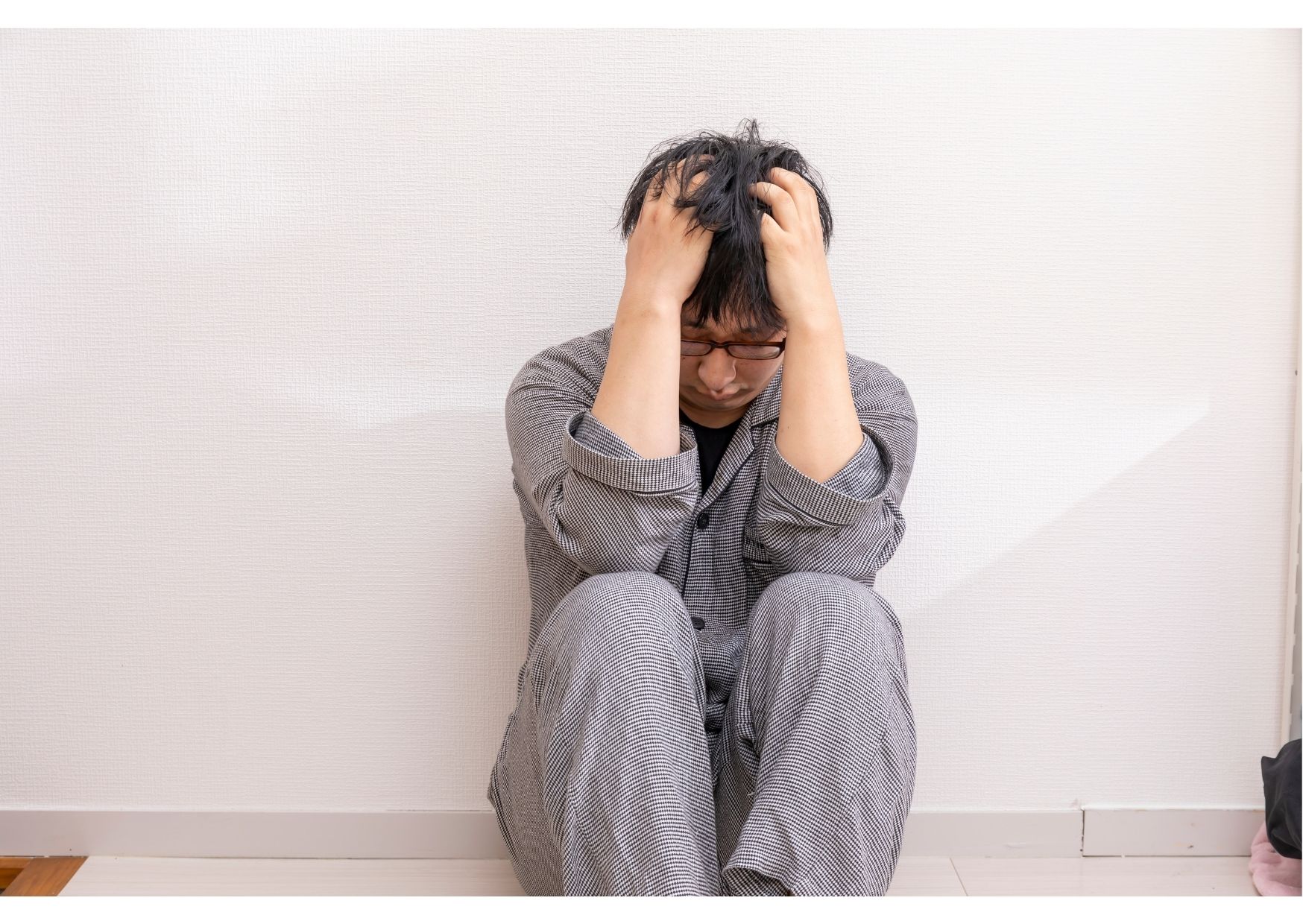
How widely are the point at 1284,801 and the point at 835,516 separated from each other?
76 centimetres

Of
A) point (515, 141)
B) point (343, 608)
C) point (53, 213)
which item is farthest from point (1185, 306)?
point (53, 213)

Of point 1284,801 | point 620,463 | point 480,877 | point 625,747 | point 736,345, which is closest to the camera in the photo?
point 625,747

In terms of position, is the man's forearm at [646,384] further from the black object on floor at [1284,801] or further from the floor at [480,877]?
the black object on floor at [1284,801]

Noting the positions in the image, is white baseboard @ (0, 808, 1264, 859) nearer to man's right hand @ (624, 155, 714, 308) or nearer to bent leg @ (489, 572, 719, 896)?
bent leg @ (489, 572, 719, 896)

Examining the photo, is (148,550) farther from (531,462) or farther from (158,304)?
(531,462)

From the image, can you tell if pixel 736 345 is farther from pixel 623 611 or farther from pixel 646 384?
pixel 623 611

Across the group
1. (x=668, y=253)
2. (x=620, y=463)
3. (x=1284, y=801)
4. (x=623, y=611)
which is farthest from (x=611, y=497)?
(x=1284, y=801)

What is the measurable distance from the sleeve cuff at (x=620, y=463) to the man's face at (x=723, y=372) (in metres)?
0.10

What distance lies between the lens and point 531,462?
3.93 ft

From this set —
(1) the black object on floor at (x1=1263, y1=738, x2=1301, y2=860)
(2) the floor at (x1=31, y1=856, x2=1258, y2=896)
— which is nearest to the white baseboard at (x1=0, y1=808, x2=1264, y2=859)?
(2) the floor at (x1=31, y1=856, x2=1258, y2=896)

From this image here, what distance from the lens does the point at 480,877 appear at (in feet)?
4.95

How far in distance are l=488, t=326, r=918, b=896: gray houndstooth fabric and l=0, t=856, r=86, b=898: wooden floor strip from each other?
2.17 ft

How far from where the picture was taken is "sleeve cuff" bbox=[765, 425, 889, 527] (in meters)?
1.11

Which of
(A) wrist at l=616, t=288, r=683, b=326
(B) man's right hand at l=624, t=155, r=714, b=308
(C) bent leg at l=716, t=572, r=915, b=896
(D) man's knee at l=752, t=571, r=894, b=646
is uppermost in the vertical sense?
(B) man's right hand at l=624, t=155, r=714, b=308
